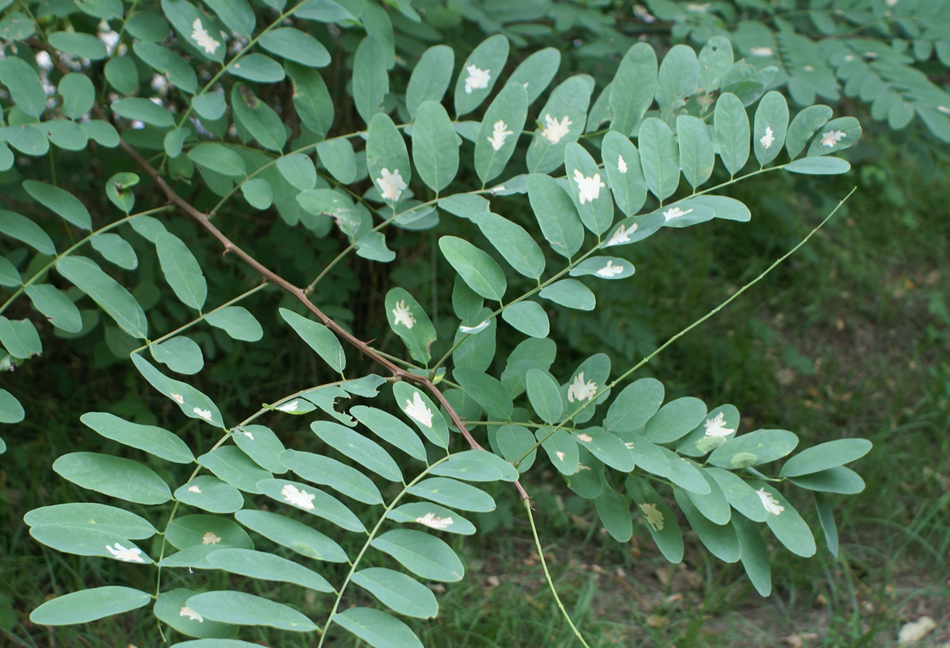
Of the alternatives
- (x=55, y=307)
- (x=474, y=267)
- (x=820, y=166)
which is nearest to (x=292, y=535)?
(x=474, y=267)

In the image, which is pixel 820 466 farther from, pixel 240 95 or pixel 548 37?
pixel 548 37

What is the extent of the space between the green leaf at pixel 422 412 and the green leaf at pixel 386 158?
316mm

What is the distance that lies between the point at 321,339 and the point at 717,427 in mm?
521

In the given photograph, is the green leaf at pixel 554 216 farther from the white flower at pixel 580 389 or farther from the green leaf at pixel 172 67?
the green leaf at pixel 172 67

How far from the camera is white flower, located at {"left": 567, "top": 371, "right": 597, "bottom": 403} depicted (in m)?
0.87

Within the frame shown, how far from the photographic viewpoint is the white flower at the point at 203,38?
111cm

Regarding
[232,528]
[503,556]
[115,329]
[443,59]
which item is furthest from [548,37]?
[232,528]

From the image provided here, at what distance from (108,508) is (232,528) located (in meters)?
0.13

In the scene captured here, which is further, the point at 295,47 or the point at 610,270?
the point at 295,47

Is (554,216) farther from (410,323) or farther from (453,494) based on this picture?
(453,494)

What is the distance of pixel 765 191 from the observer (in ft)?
9.67

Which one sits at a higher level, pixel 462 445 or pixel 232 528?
pixel 232 528

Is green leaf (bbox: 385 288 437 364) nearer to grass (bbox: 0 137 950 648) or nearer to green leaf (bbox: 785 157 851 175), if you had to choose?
green leaf (bbox: 785 157 851 175)

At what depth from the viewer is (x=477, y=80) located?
43.8 inches
